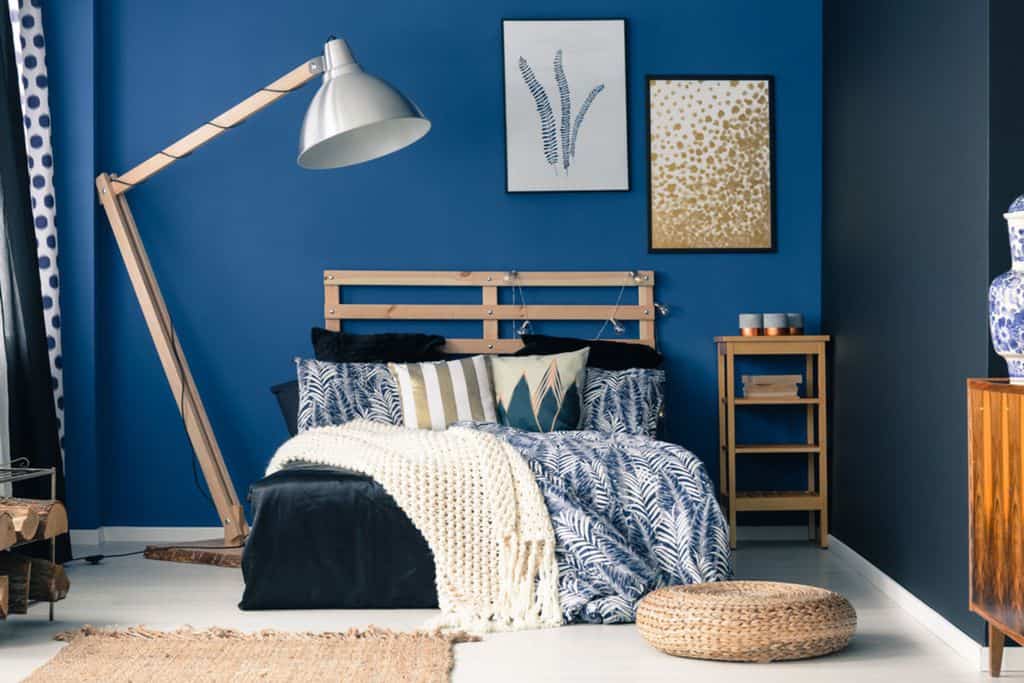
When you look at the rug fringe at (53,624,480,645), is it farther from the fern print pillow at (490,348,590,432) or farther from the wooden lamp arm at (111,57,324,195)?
the wooden lamp arm at (111,57,324,195)

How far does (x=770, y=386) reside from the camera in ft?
16.0

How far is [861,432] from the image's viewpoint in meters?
4.33

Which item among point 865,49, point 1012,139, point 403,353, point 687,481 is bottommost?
point 687,481

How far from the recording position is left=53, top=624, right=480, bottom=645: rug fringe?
3260 mm

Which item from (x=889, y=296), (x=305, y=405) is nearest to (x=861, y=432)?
(x=889, y=296)

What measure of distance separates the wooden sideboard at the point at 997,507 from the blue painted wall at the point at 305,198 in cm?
228

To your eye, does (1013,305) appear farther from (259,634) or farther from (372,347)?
(372,347)

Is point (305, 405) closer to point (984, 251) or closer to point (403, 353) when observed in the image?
point (403, 353)

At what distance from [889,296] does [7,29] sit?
3.30 meters

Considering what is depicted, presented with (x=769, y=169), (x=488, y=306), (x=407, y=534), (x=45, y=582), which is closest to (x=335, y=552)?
(x=407, y=534)

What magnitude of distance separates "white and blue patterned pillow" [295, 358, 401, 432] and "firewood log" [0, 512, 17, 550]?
1.34 meters

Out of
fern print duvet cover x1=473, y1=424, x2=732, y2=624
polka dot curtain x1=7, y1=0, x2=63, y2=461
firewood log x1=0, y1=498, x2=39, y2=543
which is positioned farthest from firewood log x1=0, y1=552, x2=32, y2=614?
fern print duvet cover x1=473, y1=424, x2=732, y2=624

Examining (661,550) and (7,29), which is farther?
(7,29)

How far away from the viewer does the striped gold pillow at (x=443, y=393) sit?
175 inches
